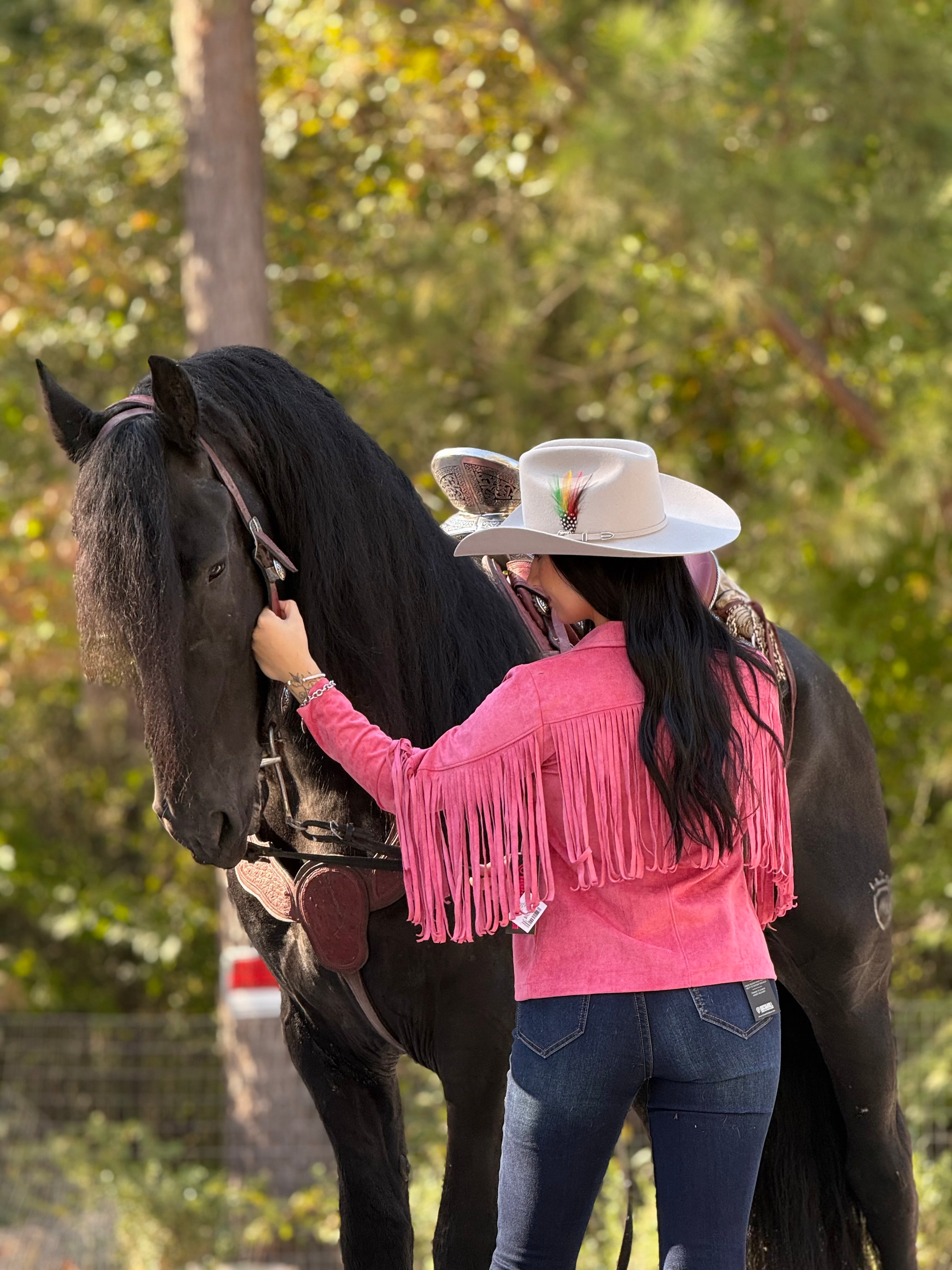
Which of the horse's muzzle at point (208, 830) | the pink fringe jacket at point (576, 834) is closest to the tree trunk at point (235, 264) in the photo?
the horse's muzzle at point (208, 830)

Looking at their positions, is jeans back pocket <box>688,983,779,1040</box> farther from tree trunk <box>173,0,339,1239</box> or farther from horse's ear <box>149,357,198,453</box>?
tree trunk <box>173,0,339,1239</box>

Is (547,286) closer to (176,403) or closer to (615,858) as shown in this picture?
(176,403)

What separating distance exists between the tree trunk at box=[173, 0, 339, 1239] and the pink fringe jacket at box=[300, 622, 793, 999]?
168 inches

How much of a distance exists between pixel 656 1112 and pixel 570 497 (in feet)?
2.65

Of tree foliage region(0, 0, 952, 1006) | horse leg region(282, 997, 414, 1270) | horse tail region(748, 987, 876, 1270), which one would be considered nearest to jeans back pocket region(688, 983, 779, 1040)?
horse leg region(282, 997, 414, 1270)

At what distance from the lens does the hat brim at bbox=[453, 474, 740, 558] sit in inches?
74.7

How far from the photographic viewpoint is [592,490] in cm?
192

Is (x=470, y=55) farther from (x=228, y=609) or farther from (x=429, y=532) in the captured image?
(x=228, y=609)

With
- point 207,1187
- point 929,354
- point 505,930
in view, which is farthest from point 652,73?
point 207,1187

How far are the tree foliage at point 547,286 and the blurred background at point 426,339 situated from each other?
24mm

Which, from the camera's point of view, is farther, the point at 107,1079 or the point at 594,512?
the point at 107,1079

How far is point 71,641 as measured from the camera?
318 inches

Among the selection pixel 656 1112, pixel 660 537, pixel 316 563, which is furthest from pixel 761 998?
pixel 316 563

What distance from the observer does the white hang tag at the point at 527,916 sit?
6.31ft
